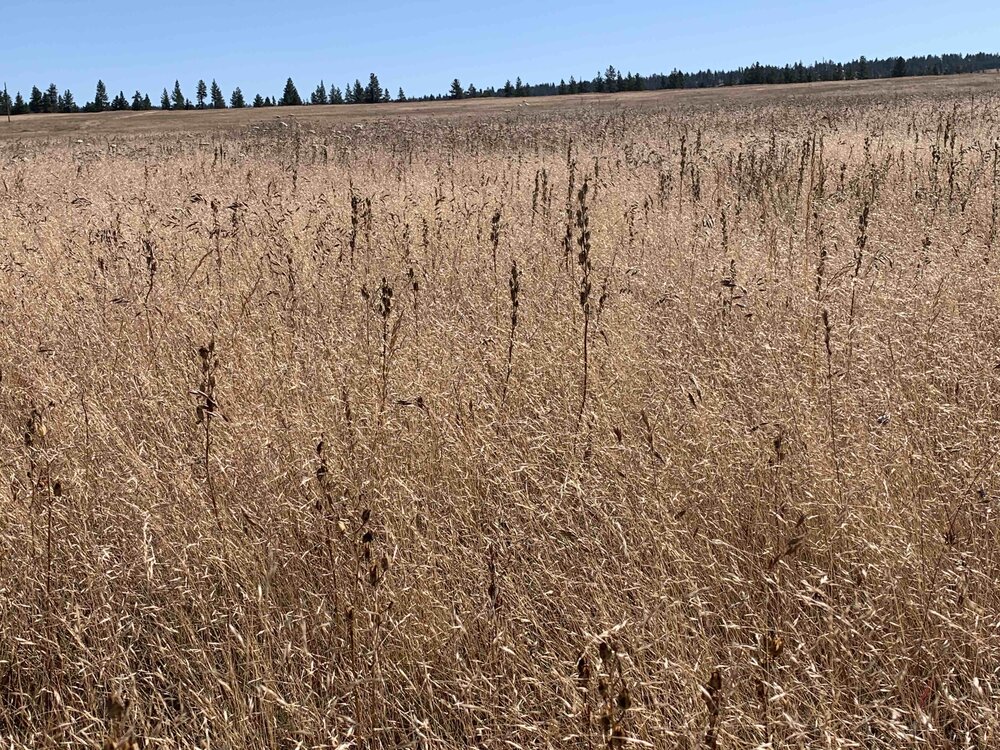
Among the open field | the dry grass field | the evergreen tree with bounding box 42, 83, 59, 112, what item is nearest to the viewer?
the dry grass field

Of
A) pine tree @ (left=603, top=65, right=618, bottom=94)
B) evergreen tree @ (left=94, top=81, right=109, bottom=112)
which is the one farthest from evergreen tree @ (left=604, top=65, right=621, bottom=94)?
evergreen tree @ (left=94, top=81, right=109, bottom=112)

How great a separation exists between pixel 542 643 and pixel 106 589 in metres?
1.27

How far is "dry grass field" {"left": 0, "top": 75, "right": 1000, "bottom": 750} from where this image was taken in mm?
1841

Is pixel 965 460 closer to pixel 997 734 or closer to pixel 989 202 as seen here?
pixel 997 734

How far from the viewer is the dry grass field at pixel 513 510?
1.84 meters

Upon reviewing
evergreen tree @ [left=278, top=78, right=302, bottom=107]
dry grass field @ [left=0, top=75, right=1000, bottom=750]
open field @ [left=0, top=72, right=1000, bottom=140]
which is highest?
evergreen tree @ [left=278, top=78, right=302, bottom=107]

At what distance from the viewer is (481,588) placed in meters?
2.17

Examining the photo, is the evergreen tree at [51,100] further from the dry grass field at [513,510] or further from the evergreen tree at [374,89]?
the dry grass field at [513,510]

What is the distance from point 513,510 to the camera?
253 centimetres

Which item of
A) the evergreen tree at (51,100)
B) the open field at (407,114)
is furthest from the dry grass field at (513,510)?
the evergreen tree at (51,100)

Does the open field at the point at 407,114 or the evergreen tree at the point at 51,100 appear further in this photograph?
the evergreen tree at the point at 51,100

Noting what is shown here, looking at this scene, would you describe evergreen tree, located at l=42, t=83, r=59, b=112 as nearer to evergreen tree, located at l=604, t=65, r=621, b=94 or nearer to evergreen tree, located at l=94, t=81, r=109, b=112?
evergreen tree, located at l=94, t=81, r=109, b=112

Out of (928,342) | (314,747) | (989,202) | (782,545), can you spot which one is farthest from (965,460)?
(989,202)

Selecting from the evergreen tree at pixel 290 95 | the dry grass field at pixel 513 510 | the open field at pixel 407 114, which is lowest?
the dry grass field at pixel 513 510
